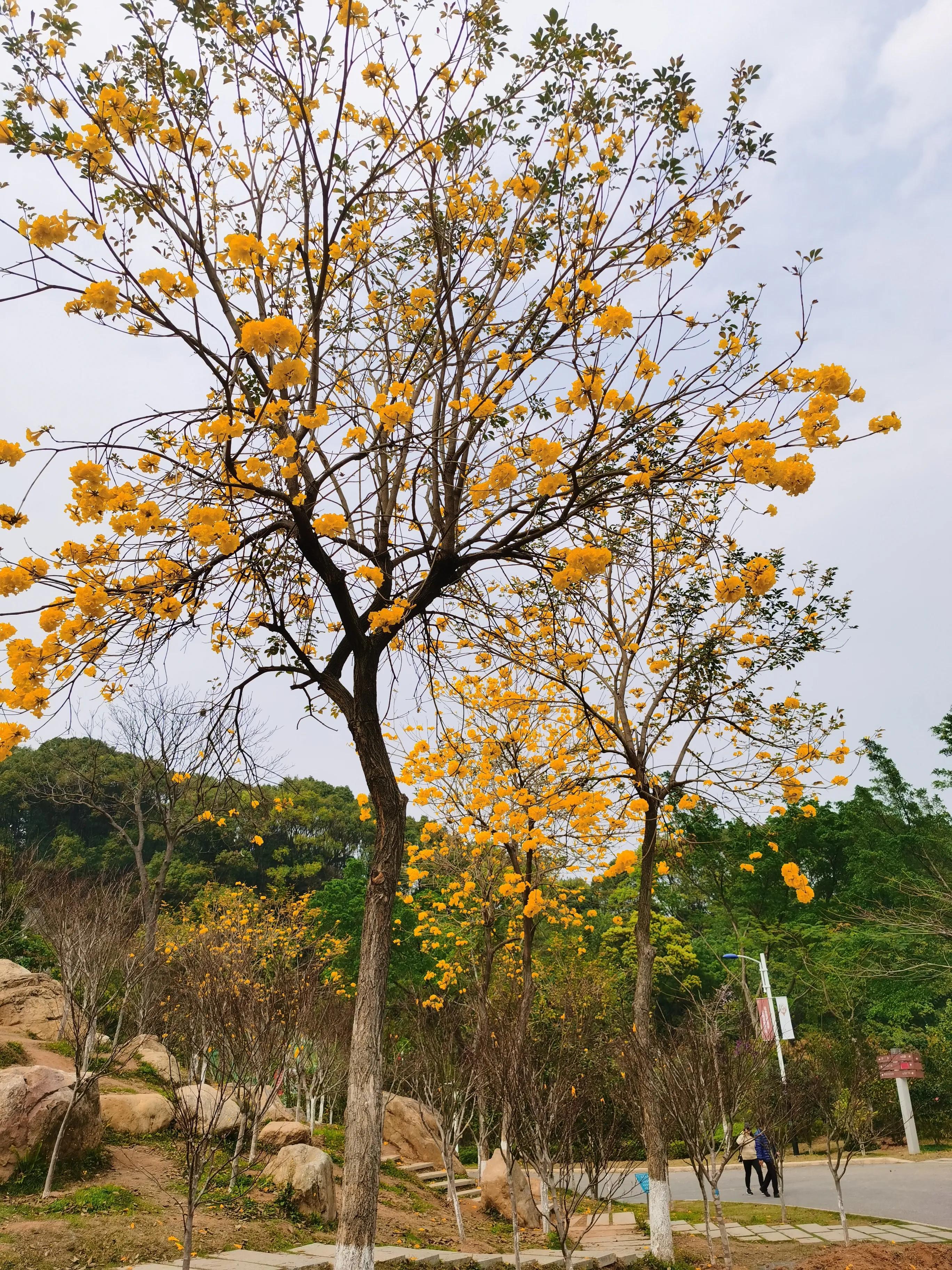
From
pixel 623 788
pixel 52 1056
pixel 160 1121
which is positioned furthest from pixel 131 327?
pixel 52 1056

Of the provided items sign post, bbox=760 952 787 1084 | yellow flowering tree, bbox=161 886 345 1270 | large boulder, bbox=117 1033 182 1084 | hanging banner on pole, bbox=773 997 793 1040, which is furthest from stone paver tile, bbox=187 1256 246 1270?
hanging banner on pole, bbox=773 997 793 1040

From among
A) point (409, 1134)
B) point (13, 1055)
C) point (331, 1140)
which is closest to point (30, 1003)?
point (13, 1055)

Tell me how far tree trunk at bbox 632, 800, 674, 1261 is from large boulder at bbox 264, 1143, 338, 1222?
3132 mm

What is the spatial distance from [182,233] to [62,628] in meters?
2.76

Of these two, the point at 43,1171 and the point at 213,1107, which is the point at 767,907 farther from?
the point at 43,1171

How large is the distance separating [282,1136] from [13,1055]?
3.88 meters

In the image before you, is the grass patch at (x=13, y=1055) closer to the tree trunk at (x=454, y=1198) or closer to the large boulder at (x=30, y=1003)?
the large boulder at (x=30, y=1003)

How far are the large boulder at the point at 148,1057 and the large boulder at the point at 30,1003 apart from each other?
4.24 ft

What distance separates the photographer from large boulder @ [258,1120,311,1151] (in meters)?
9.54

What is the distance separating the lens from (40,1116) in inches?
302

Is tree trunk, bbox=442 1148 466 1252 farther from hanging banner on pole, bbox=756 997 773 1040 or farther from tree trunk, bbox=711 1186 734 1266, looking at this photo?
hanging banner on pole, bbox=756 997 773 1040

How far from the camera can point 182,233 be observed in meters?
5.05

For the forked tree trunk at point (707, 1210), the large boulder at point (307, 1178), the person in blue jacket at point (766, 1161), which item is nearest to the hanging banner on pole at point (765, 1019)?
the person in blue jacket at point (766, 1161)

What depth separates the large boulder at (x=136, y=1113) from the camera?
9305 mm
